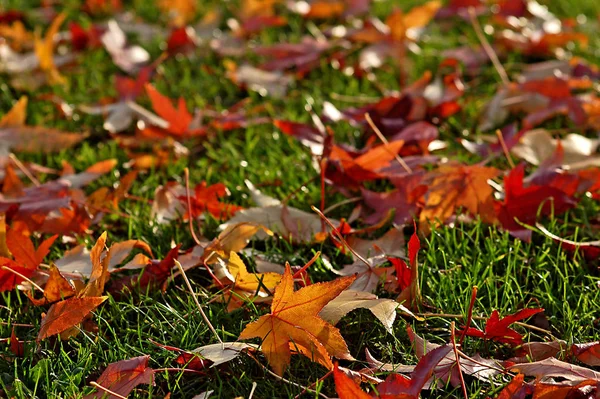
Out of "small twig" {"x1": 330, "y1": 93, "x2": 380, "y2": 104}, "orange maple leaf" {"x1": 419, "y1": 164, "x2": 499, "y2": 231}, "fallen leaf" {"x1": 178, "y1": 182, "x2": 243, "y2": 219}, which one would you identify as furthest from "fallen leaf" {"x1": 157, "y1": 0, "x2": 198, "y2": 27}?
"orange maple leaf" {"x1": 419, "y1": 164, "x2": 499, "y2": 231}

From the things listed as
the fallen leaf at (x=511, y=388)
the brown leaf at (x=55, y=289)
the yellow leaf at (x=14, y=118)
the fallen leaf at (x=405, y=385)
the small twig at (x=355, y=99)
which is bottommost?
the small twig at (x=355, y=99)

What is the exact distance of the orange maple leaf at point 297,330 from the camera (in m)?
1.17

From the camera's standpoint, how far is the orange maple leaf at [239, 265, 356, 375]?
1174mm

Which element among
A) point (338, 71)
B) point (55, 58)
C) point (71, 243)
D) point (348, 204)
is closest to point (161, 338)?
point (71, 243)

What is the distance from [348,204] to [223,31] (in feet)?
4.51

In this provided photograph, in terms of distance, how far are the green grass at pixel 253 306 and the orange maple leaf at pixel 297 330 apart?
52mm

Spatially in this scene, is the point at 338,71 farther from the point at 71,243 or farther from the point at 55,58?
the point at 71,243

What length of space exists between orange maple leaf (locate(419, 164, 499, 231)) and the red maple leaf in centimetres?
35

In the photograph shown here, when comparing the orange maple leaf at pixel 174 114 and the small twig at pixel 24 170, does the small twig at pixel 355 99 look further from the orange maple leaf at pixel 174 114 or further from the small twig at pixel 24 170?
the small twig at pixel 24 170

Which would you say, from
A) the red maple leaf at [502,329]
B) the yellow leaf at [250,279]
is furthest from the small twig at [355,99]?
the red maple leaf at [502,329]

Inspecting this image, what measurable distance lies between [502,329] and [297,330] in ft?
1.12

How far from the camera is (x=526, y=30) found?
2.72 meters

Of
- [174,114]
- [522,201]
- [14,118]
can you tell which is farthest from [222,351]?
[14,118]

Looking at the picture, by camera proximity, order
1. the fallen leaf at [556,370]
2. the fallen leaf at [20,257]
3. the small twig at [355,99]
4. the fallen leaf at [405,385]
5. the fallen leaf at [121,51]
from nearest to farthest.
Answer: the fallen leaf at [405,385] < the fallen leaf at [556,370] < the fallen leaf at [20,257] < the small twig at [355,99] < the fallen leaf at [121,51]
